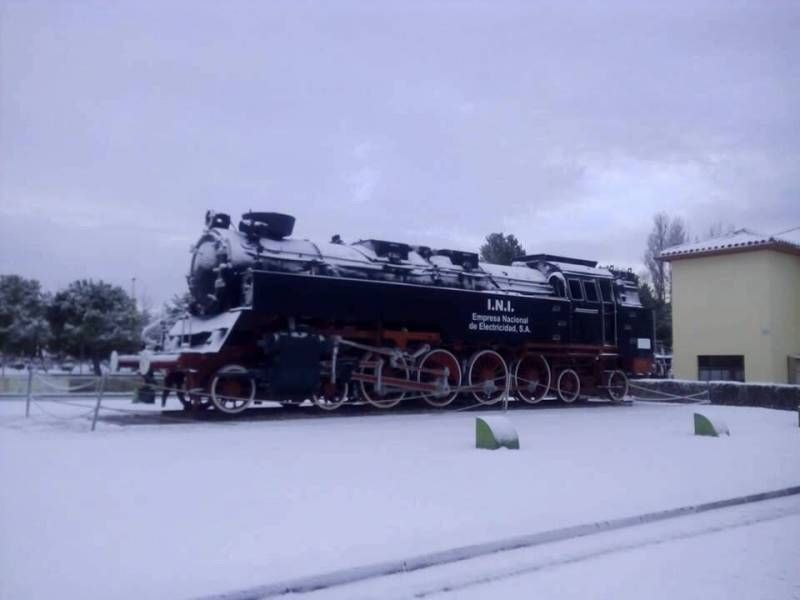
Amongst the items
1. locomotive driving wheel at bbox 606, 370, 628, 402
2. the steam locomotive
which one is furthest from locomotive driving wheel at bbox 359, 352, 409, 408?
locomotive driving wheel at bbox 606, 370, 628, 402

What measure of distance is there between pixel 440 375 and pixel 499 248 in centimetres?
2020

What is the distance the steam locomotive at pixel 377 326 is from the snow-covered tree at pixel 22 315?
3903 millimetres

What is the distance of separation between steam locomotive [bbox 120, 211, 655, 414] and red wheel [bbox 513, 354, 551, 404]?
0.03m

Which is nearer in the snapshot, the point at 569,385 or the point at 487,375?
the point at 487,375

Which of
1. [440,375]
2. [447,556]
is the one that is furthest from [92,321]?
[447,556]

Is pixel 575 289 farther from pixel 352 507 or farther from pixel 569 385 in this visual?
pixel 352 507

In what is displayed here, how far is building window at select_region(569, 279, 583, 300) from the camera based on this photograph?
58.3 feet

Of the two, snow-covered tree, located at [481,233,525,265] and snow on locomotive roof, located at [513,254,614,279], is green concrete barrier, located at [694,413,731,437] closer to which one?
snow on locomotive roof, located at [513,254,614,279]

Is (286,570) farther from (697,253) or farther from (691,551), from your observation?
(697,253)

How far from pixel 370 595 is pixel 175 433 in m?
6.47

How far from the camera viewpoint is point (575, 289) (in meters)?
17.9

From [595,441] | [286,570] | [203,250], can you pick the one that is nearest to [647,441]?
[595,441]

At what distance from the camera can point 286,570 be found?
14.3 ft

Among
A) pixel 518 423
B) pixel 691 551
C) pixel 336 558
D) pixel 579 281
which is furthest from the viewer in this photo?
pixel 579 281
